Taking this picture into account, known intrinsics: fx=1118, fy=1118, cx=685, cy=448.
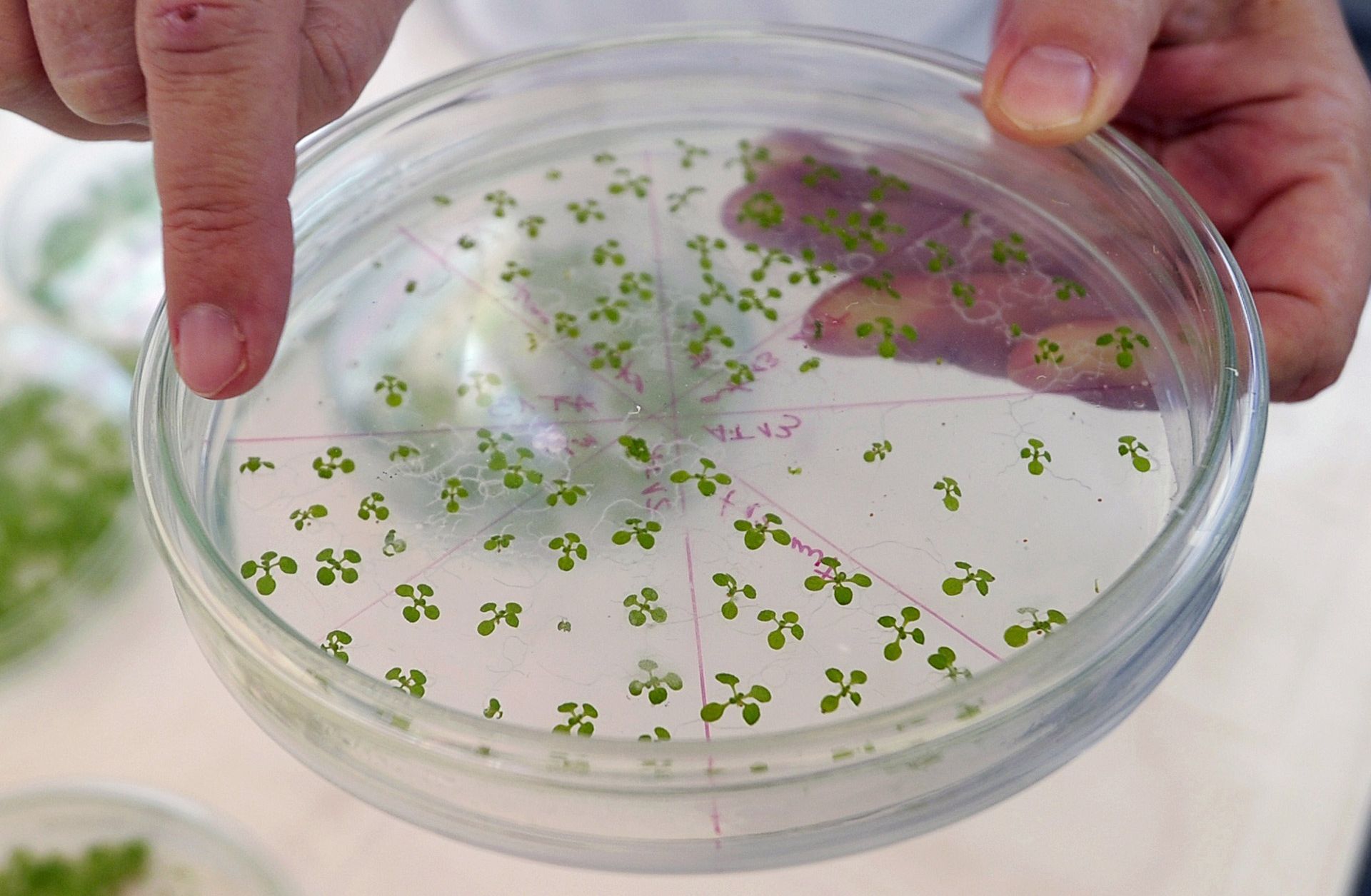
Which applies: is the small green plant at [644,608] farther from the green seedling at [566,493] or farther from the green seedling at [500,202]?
the green seedling at [500,202]

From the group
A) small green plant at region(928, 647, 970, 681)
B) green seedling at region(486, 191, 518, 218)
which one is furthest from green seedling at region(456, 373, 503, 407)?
Result: small green plant at region(928, 647, 970, 681)

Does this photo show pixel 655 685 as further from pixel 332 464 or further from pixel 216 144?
pixel 216 144

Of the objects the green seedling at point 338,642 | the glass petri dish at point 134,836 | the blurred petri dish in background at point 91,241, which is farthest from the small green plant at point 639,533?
the blurred petri dish in background at point 91,241

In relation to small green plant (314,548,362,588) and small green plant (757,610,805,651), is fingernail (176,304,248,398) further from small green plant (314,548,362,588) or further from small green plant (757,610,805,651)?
small green plant (757,610,805,651)

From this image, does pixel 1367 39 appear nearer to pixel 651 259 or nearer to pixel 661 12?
pixel 661 12

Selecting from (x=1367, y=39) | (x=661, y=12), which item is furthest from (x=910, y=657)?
(x=1367, y=39)

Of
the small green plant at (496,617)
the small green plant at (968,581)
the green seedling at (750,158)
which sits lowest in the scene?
the small green plant at (496,617)

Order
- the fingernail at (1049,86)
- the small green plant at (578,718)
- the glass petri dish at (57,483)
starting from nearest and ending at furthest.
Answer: the small green plant at (578,718) → the fingernail at (1049,86) → the glass petri dish at (57,483)
